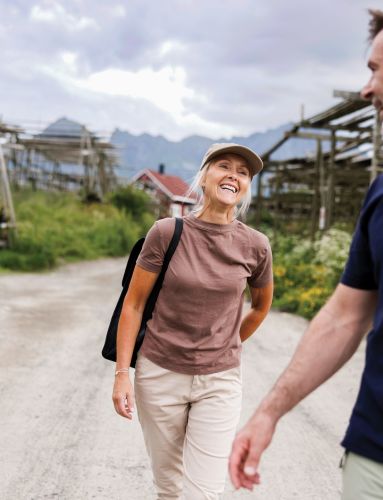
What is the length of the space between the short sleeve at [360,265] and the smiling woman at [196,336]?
1040 mm

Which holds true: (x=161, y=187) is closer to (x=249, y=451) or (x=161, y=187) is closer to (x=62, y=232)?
(x=62, y=232)

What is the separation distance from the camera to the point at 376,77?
5.41 feet

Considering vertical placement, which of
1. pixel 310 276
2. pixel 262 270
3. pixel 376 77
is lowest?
pixel 310 276

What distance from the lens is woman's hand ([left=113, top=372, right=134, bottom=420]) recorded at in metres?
2.75

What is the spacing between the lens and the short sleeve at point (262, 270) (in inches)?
113

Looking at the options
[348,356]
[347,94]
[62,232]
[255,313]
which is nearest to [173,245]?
[255,313]

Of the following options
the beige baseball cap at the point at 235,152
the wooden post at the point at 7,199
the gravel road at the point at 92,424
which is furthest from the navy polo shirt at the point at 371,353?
the wooden post at the point at 7,199

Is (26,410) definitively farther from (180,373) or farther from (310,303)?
(310,303)

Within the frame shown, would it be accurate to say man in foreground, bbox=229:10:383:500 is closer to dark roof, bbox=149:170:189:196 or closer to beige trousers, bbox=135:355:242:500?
beige trousers, bbox=135:355:242:500

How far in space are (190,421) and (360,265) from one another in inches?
51.5

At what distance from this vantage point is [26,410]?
525cm

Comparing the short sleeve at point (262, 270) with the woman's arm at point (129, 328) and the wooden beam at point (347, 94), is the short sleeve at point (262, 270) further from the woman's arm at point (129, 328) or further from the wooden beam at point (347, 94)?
the wooden beam at point (347, 94)

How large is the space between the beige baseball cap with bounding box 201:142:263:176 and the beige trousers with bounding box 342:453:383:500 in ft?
4.97

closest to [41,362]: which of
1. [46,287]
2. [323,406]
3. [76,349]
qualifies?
[76,349]
